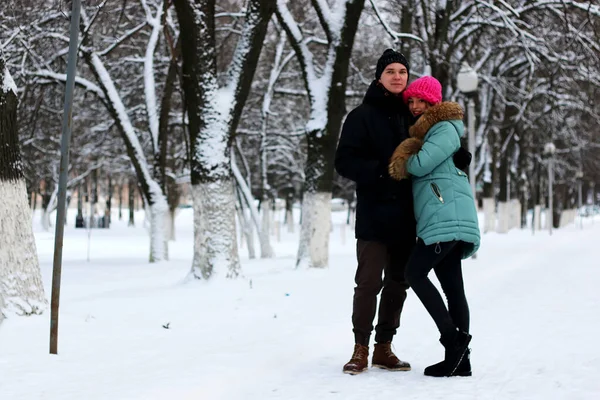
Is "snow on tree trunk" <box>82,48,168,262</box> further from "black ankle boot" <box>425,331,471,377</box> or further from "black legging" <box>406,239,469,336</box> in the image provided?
"black ankle boot" <box>425,331,471,377</box>

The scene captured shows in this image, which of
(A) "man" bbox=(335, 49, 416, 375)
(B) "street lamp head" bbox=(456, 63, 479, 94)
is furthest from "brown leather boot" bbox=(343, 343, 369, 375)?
(B) "street lamp head" bbox=(456, 63, 479, 94)

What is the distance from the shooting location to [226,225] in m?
10.6

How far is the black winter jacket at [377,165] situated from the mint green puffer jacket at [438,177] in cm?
12

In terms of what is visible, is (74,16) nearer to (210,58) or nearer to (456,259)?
(456,259)

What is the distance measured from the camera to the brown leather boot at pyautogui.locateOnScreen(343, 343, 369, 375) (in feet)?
15.7

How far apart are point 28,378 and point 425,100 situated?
2.90 metres

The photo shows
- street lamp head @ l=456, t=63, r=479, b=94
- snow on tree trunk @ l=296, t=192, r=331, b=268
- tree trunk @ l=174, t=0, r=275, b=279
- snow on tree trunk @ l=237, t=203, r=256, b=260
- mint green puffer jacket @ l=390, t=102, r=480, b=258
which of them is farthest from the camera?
snow on tree trunk @ l=237, t=203, r=256, b=260

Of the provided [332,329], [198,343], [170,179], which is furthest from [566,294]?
[170,179]

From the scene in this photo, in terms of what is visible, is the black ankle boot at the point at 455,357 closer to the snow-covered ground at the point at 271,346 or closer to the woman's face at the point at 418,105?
the snow-covered ground at the point at 271,346

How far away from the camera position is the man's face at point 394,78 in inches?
191

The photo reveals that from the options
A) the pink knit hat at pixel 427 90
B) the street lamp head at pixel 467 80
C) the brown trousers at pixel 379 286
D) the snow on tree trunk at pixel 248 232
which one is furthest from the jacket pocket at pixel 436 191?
the snow on tree trunk at pixel 248 232

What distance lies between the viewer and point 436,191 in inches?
180

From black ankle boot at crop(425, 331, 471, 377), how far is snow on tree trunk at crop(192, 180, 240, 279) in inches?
241

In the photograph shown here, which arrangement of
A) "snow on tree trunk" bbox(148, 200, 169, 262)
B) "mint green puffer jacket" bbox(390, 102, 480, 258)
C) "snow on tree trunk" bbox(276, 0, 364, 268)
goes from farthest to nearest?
"snow on tree trunk" bbox(148, 200, 169, 262), "snow on tree trunk" bbox(276, 0, 364, 268), "mint green puffer jacket" bbox(390, 102, 480, 258)
